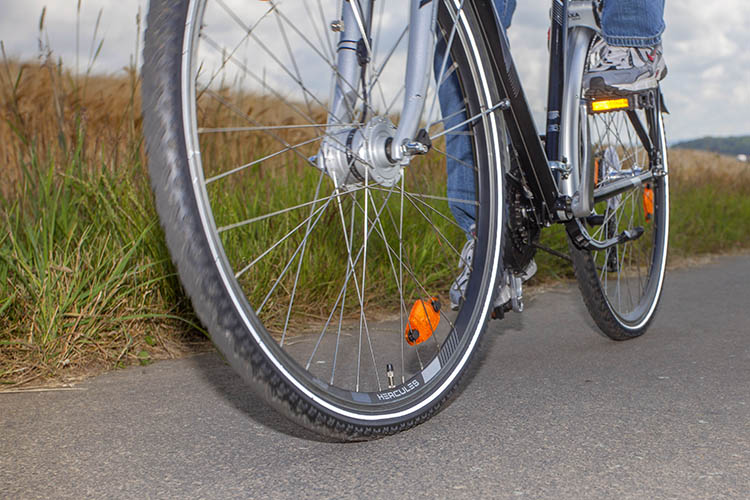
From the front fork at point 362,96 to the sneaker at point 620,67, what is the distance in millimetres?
725

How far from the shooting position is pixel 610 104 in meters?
2.10

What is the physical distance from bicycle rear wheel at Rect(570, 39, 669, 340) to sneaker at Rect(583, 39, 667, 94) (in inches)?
1.8

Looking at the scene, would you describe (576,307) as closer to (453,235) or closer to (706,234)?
(453,235)

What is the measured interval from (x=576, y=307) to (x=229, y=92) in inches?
77.5

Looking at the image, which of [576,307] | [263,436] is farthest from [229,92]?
[263,436]

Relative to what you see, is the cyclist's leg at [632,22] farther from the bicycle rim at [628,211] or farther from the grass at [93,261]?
the grass at [93,261]

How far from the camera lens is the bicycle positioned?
1.14 m

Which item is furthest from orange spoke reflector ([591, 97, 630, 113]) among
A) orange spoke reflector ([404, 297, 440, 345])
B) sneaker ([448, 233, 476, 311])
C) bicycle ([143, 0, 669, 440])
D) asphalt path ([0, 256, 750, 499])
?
orange spoke reflector ([404, 297, 440, 345])

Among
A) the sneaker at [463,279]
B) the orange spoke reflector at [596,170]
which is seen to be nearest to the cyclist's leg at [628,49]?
the orange spoke reflector at [596,170]

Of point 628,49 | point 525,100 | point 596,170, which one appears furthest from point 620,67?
point 525,100

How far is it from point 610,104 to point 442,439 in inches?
43.6

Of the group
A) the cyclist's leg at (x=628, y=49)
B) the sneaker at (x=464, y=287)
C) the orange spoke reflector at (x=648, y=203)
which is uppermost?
the cyclist's leg at (x=628, y=49)

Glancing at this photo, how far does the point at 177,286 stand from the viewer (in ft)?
7.72

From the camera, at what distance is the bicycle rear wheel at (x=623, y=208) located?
2184 mm
